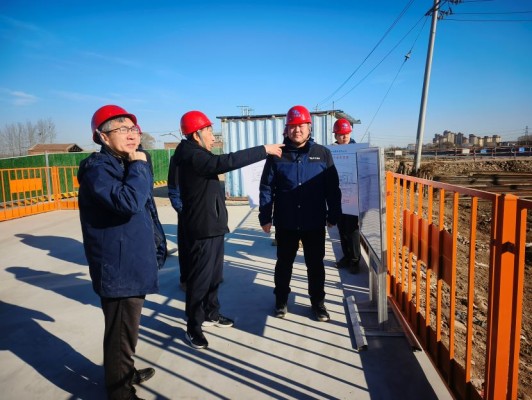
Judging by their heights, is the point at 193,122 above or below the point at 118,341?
above

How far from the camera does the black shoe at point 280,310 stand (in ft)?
11.3

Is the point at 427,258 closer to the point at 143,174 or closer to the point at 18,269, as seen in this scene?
the point at 143,174

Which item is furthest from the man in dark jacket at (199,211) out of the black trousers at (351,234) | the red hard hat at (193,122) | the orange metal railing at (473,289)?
the black trousers at (351,234)

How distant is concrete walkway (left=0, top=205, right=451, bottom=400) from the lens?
2.39 metres

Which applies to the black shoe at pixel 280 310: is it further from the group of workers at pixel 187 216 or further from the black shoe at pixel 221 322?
the black shoe at pixel 221 322

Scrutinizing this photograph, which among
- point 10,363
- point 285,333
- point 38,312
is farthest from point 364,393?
point 38,312

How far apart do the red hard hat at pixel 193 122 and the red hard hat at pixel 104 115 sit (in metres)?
0.89

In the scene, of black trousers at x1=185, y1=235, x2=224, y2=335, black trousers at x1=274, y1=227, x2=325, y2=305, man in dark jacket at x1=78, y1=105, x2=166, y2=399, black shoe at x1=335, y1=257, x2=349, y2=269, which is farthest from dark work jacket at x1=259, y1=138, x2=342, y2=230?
black shoe at x1=335, y1=257, x2=349, y2=269

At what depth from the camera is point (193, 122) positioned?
9.83 feet

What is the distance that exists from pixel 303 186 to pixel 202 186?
0.99 m

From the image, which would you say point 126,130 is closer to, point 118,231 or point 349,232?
point 118,231

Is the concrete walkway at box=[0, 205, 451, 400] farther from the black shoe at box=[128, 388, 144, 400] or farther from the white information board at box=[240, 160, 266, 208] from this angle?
the white information board at box=[240, 160, 266, 208]

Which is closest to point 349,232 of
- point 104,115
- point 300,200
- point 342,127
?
point 342,127

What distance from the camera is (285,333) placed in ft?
10.3
